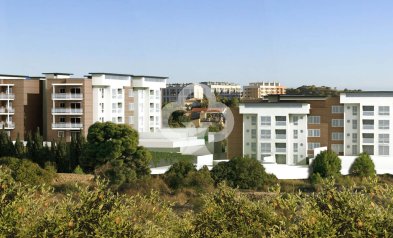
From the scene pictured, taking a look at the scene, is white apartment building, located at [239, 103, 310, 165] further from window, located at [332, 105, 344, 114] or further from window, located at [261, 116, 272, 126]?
window, located at [332, 105, 344, 114]

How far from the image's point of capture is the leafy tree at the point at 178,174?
30.2m

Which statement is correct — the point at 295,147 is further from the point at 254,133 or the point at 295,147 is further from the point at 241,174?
the point at 241,174

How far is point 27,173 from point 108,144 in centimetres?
538

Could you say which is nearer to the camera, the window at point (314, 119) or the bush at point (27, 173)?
the bush at point (27, 173)

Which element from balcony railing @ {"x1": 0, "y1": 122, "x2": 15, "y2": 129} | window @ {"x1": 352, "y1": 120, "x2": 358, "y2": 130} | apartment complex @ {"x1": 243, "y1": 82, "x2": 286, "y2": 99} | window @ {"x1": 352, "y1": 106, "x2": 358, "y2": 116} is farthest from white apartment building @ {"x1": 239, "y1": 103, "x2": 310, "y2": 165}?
apartment complex @ {"x1": 243, "y1": 82, "x2": 286, "y2": 99}

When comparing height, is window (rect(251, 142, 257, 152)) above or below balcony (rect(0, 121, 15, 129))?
below

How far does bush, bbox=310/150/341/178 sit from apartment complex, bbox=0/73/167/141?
14.0 meters

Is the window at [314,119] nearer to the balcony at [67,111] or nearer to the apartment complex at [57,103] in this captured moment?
the apartment complex at [57,103]

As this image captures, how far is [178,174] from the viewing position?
31047 mm

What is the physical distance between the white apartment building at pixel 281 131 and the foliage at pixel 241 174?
665 cm

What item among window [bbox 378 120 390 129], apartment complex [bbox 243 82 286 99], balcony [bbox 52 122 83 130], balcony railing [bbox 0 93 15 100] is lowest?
balcony [bbox 52 122 83 130]

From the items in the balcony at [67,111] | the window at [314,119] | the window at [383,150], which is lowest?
the window at [383,150]

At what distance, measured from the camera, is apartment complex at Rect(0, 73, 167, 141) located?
41.5 meters

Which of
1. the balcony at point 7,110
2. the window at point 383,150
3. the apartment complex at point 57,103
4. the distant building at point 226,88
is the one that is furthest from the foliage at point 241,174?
the distant building at point 226,88
